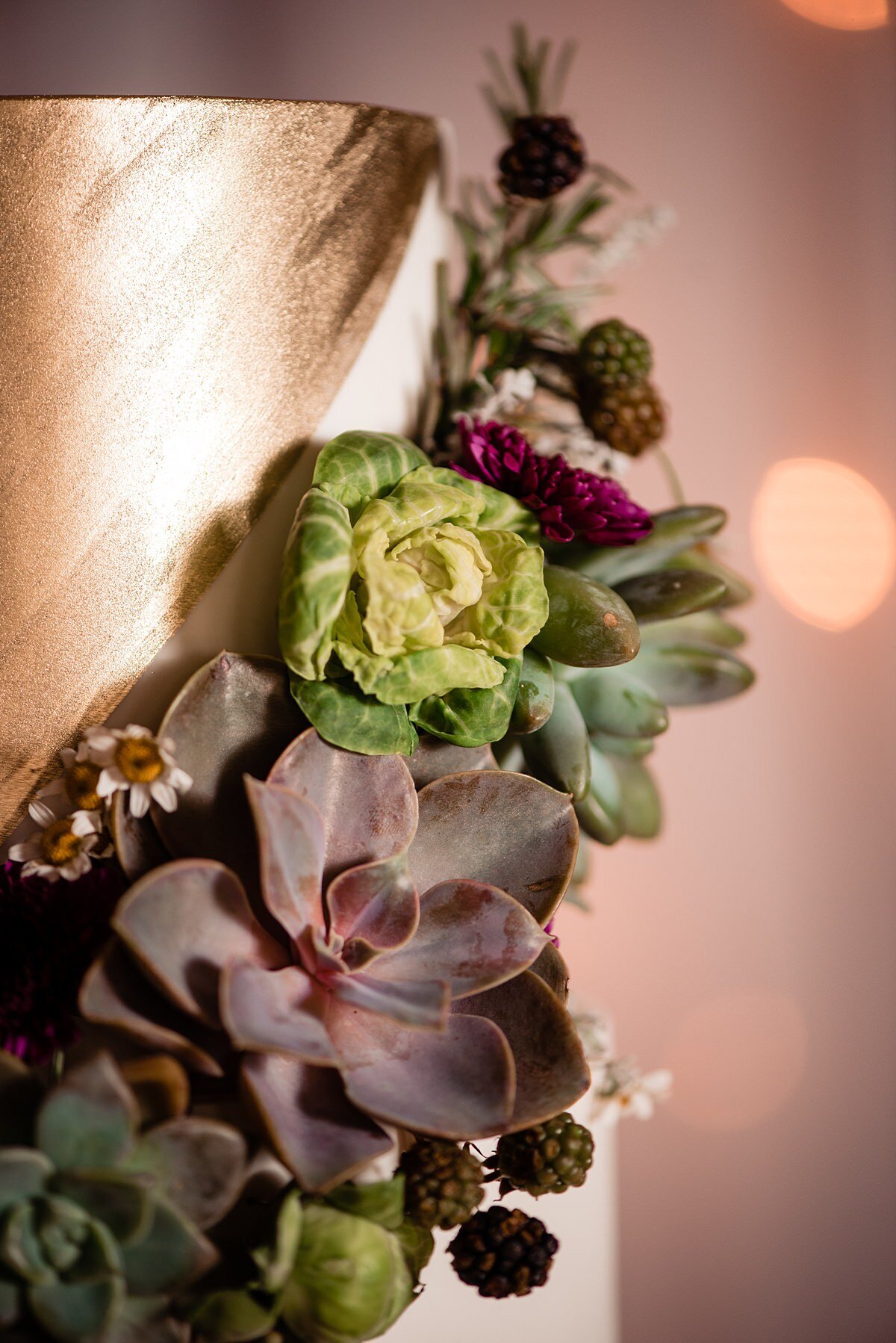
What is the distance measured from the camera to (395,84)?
860mm

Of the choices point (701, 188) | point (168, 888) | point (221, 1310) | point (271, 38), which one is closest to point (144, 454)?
point (168, 888)

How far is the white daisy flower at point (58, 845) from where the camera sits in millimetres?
394

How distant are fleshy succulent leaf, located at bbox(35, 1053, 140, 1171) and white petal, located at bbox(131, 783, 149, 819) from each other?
0.10 metres

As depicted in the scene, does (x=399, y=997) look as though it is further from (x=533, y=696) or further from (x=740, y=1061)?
(x=740, y=1061)

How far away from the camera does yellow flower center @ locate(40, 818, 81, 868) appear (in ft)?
1.31

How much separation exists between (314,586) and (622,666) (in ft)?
0.79

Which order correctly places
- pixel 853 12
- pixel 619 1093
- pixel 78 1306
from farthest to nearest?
pixel 853 12
pixel 619 1093
pixel 78 1306

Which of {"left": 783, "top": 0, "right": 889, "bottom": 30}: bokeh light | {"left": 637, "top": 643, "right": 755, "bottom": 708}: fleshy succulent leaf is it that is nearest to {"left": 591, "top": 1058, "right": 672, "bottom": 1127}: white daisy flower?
{"left": 637, "top": 643, "right": 755, "bottom": 708}: fleshy succulent leaf

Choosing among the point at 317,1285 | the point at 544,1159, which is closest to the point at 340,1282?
the point at 317,1285

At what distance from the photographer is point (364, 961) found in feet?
1.23

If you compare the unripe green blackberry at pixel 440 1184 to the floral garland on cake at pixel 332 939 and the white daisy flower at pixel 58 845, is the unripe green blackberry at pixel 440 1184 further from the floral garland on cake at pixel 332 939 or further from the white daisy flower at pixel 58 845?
the white daisy flower at pixel 58 845

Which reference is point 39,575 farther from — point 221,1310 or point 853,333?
point 853,333

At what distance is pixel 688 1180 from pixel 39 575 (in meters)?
0.93

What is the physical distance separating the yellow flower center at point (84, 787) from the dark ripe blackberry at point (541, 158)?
1.54 feet
